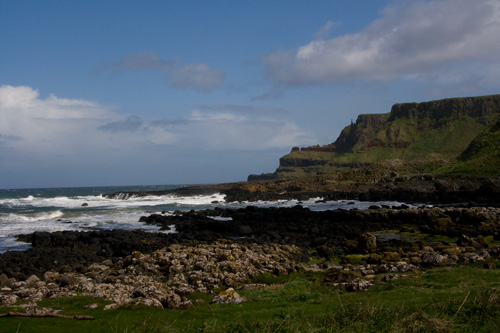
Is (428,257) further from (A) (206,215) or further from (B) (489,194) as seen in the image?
(B) (489,194)

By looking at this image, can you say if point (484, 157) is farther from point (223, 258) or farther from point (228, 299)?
point (228, 299)

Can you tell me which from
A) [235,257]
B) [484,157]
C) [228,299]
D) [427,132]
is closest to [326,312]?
[228,299]

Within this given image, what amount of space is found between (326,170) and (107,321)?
18173cm

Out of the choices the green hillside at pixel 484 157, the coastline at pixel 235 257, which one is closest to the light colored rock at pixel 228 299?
the coastline at pixel 235 257

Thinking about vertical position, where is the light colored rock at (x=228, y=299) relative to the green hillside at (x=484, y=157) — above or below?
below

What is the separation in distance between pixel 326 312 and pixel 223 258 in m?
11.2

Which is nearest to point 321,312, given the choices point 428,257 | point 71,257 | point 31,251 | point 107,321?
point 107,321

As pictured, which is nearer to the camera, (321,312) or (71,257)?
(321,312)

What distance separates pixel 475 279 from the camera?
1263 centimetres

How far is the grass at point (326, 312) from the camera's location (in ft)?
23.8

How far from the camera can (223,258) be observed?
1877cm

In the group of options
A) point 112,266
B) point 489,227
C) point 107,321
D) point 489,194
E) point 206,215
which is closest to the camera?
point 107,321

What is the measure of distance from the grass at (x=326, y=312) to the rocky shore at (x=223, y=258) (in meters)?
1.01

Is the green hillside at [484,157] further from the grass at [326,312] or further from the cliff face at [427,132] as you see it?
the grass at [326,312]
